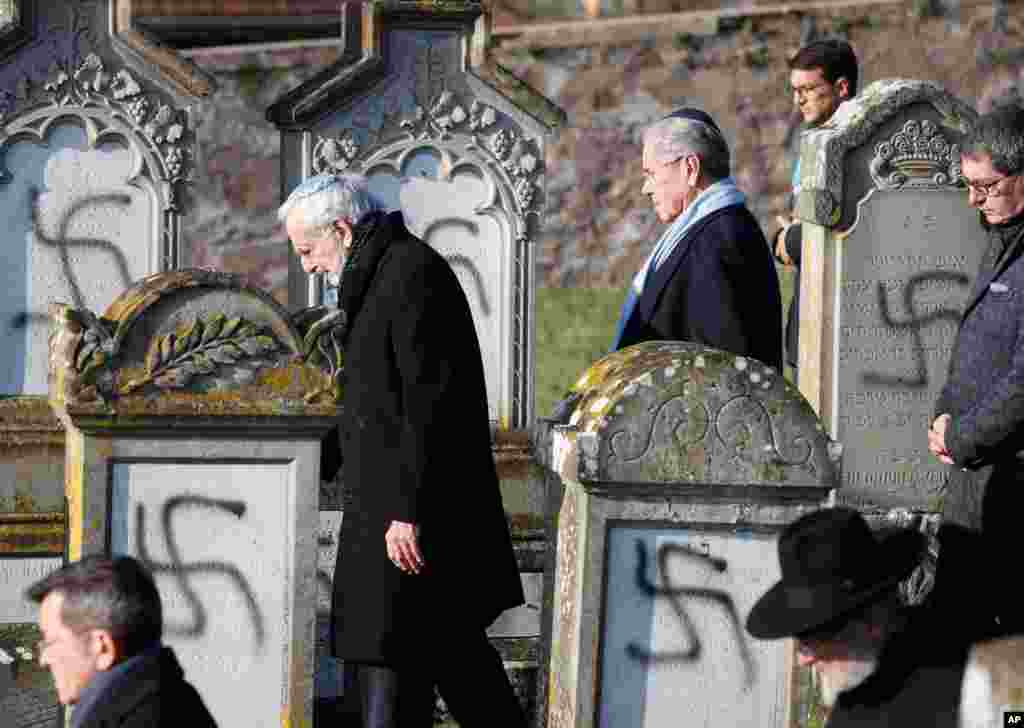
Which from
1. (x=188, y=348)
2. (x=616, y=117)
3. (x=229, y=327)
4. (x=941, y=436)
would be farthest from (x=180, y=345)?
(x=616, y=117)

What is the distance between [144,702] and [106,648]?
127mm

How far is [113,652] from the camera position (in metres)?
4.22

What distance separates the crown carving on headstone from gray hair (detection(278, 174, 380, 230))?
10.2 feet

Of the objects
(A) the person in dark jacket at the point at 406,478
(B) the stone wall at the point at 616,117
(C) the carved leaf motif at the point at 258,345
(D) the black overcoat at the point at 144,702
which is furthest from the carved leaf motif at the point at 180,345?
(B) the stone wall at the point at 616,117

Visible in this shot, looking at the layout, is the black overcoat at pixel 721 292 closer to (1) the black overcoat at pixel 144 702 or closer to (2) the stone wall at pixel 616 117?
(1) the black overcoat at pixel 144 702

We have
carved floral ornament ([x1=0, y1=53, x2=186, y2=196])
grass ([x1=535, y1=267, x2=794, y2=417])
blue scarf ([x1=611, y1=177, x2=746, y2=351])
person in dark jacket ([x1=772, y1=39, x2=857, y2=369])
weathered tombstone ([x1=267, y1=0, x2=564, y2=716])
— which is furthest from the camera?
grass ([x1=535, y1=267, x2=794, y2=417])

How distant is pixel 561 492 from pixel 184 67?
4170 millimetres

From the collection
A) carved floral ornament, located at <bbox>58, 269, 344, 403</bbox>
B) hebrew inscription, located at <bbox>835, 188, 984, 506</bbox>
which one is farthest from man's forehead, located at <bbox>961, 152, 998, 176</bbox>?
hebrew inscription, located at <bbox>835, 188, 984, 506</bbox>

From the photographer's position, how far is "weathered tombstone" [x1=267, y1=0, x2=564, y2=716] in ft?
32.7

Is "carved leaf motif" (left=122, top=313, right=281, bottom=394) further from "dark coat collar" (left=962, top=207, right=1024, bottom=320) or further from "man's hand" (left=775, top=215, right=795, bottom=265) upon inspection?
"man's hand" (left=775, top=215, right=795, bottom=265)

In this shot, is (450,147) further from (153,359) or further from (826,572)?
(826,572)

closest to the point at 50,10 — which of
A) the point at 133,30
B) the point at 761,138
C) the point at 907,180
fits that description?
the point at 133,30

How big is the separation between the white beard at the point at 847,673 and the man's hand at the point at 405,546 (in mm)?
1956

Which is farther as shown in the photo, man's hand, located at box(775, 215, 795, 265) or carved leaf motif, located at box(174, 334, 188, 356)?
man's hand, located at box(775, 215, 795, 265)
